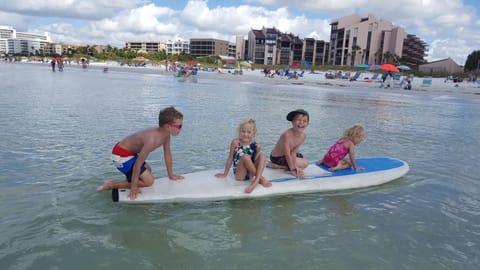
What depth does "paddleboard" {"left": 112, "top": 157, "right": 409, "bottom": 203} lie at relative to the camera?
456cm

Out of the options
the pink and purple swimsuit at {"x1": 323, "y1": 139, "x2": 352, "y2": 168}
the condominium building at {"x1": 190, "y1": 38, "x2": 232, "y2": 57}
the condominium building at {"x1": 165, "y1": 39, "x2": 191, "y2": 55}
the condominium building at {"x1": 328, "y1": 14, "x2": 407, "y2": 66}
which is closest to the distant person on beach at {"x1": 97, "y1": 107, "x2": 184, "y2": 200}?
the pink and purple swimsuit at {"x1": 323, "y1": 139, "x2": 352, "y2": 168}

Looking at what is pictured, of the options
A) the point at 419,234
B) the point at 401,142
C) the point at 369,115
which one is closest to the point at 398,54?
the point at 369,115

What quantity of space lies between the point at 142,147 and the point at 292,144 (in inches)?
85.6

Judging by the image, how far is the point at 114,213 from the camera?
4.21 meters

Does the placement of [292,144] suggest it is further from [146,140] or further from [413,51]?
[413,51]

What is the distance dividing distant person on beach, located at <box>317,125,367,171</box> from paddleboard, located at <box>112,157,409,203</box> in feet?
0.37

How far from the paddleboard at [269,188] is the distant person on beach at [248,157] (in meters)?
0.10

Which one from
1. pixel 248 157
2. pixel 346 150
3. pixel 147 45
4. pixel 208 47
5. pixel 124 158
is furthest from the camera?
pixel 147 45

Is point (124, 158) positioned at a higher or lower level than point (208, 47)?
lower

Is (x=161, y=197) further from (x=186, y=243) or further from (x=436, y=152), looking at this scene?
(x=436, y=152)

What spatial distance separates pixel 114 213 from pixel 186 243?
1.12m

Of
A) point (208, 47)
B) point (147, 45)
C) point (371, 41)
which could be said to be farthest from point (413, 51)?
point (147, 45)

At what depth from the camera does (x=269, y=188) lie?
4.93 metres

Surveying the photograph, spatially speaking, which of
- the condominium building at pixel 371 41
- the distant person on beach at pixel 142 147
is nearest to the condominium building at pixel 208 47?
the condominium building at pixel 371 41
